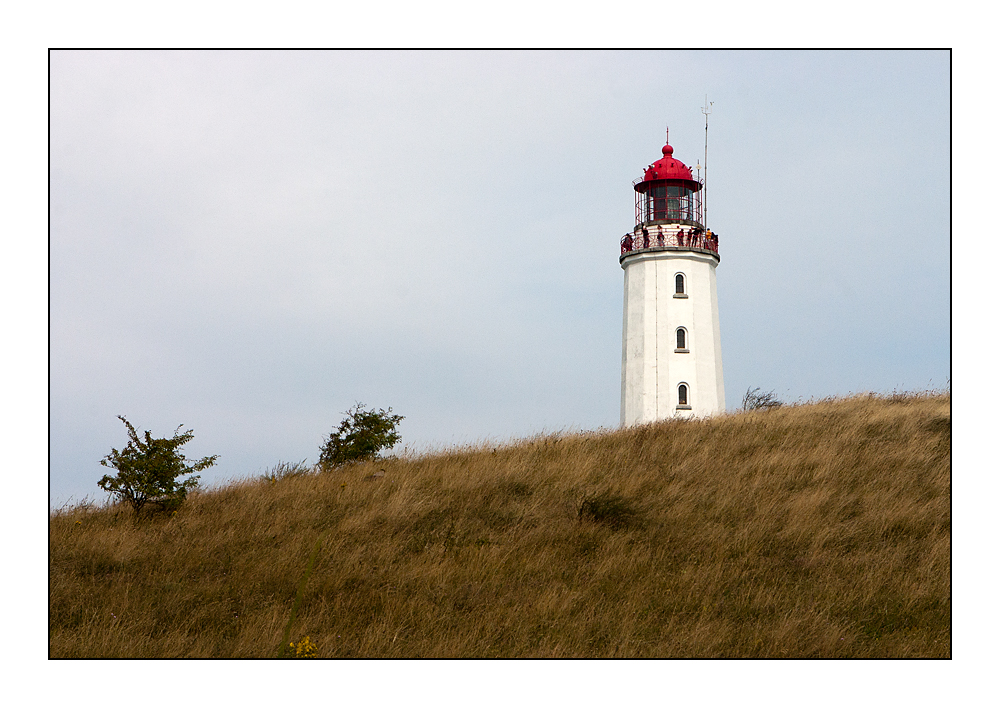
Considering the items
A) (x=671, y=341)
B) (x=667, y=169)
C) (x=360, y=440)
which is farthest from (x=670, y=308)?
(x=360, y=440)

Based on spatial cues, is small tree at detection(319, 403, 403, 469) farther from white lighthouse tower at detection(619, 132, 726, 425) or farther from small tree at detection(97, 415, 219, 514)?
white lighthouse tower at detection(619, 132, 726, 425)

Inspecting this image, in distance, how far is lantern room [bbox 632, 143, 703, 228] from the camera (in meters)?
26.8

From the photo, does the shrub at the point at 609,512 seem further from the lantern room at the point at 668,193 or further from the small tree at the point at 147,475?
the lantern room at the point at 668,193

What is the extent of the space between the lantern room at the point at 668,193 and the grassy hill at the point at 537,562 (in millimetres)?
14723

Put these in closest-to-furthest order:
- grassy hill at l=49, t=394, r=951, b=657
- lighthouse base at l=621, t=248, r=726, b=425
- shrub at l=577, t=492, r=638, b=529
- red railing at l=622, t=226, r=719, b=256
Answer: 1. grassy hill at l=49, t=394, r=951, b=657
2. shrub at l=577, t=492, r=638, b=529
3. lighthouse base at l=621, t=248, r=726, b=425
4. red railing at l=622, t=226, r=719, b=256

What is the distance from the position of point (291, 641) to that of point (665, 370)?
18718 mm

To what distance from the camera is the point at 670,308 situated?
84.3 feet

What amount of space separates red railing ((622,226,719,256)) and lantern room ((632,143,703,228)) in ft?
1.32

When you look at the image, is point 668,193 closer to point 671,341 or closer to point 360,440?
point 671,341

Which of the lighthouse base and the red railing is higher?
Answer: the red railing

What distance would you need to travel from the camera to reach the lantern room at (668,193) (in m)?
26.8

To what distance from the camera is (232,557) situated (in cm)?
960

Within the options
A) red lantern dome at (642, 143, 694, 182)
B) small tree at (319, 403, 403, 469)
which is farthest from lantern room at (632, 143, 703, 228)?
small tree at (319, 403, 403, 469)

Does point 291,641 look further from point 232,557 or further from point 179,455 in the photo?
point 179,455
